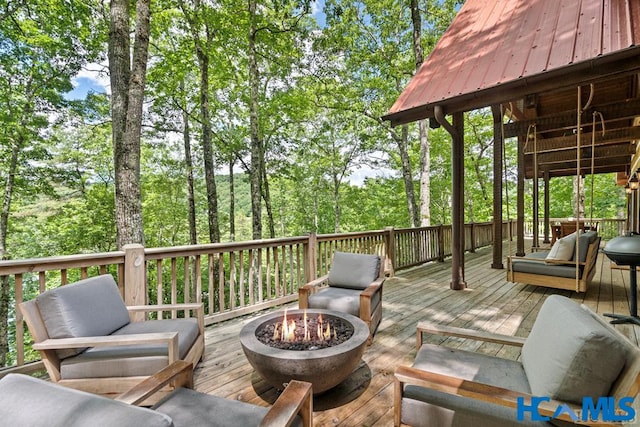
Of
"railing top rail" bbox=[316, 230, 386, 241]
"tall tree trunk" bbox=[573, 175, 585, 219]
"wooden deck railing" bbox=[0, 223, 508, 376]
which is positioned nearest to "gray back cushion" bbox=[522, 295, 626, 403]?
"tall tree trunk" bbox=[573, 175, 585, 219]

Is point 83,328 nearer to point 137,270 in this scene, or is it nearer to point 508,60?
point 137,270

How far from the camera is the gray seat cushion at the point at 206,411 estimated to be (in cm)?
131

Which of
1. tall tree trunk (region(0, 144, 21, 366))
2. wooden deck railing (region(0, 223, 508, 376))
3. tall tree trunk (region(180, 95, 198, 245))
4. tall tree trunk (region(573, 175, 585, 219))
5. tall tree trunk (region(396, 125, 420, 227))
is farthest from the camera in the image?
tall tree trunk (region(180, 95, 198, 245))

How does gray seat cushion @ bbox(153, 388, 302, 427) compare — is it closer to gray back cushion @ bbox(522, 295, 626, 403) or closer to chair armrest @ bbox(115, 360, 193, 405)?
chair armrest @ bbox(115, 360, 193, 405)

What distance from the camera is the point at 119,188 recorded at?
13.4 feet

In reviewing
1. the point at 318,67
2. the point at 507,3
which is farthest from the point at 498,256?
the point at 318,67

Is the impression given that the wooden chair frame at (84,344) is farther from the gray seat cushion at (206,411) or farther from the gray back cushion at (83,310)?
the gray seat cushion at (206,411)

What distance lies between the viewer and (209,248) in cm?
346

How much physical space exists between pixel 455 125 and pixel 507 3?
86.2 inches

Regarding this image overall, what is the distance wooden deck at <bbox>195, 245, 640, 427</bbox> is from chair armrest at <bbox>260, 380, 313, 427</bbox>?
64 centimetres

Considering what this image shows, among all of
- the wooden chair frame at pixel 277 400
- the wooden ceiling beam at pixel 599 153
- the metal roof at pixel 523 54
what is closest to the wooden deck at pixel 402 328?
the wooden chair frame at pixel 277 400

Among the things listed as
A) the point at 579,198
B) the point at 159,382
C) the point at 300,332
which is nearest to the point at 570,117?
the point at 579,198

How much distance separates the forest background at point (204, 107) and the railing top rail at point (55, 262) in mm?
4304

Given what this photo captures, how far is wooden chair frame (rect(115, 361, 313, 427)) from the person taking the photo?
1.23 metres
